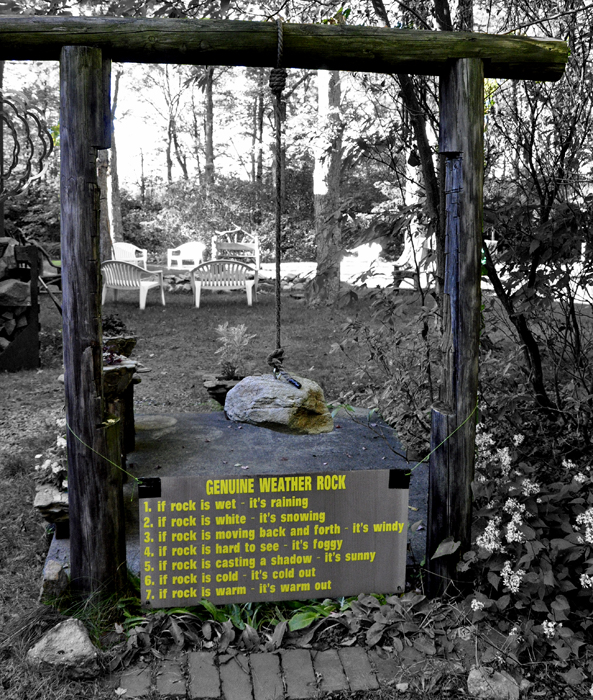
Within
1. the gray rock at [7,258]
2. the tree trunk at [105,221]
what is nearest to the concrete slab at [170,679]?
the gray rock at [7,258]

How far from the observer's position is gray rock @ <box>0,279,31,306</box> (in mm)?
7098

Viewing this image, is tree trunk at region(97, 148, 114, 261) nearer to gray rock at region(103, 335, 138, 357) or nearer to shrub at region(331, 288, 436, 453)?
gray rock at region(103, 335, 138, 357)

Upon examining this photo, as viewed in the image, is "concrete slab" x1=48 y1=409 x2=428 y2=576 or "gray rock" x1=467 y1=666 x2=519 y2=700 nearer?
"gray rock" x1=467 y1=666 x2=519 y2=700

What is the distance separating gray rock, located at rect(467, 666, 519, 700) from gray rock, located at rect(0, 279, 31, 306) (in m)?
5.99

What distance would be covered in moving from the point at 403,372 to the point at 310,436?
0.79 meters

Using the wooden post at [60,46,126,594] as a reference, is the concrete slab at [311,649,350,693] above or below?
below

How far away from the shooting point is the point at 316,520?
2.94 m

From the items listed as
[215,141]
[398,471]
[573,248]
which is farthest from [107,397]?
[215,141]

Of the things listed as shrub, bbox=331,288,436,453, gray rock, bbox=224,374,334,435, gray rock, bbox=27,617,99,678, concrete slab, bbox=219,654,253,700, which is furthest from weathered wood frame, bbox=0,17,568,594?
gray rock, bbox=224,374,334,435

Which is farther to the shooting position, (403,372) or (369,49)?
(403,372)

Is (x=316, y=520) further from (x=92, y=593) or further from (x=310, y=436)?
(x=310, y=436)

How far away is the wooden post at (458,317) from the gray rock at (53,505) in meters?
1.76

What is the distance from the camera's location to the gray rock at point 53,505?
11.2ft

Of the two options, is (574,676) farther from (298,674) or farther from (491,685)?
(298,674)
